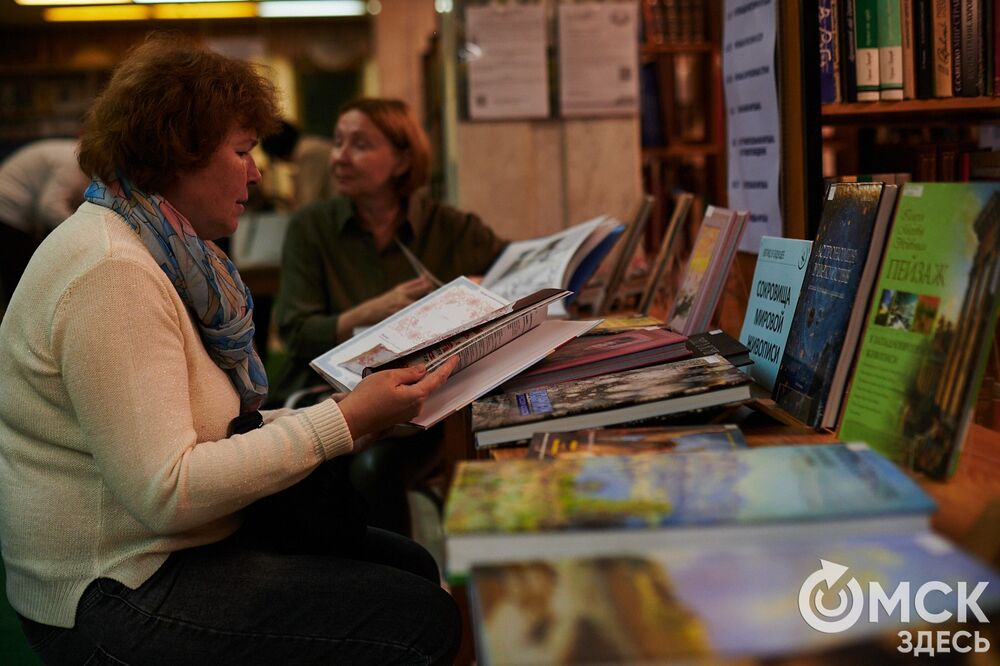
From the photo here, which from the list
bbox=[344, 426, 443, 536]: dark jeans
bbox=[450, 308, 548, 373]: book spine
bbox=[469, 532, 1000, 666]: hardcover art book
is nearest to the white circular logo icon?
bbox=[469, 532, 1000, 666]: hardcover art book

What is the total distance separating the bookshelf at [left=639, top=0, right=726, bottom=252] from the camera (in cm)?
473

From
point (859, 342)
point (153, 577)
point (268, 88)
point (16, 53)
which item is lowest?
point (153, 577)

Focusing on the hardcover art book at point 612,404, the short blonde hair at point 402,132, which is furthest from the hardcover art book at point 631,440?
the short blonde hair at point 402,132

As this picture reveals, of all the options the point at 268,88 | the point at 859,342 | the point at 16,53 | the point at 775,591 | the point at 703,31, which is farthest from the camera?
the point at 16,53

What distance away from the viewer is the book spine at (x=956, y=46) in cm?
181

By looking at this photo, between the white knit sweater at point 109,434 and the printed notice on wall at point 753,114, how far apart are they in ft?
3.69

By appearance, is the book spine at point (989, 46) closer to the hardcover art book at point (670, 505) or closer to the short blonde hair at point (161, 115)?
the hardcover art book at point (670, 505)

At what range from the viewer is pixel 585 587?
0.72 metres

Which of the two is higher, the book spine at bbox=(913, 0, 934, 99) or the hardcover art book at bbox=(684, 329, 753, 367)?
the book spine at bbox=(913, 0, 934, 99)

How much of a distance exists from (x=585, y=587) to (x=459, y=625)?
2.20 feet

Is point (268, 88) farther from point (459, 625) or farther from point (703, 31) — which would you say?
point (703, 31)

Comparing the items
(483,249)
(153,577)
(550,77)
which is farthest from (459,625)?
(550,77)

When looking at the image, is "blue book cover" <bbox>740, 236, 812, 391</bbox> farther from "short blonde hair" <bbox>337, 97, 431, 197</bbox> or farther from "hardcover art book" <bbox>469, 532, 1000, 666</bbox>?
"short blonde hair" <bbox>337, 97, 431, 197</bbox>

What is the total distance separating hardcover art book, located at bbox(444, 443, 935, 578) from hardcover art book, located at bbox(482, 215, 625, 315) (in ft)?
3.54
